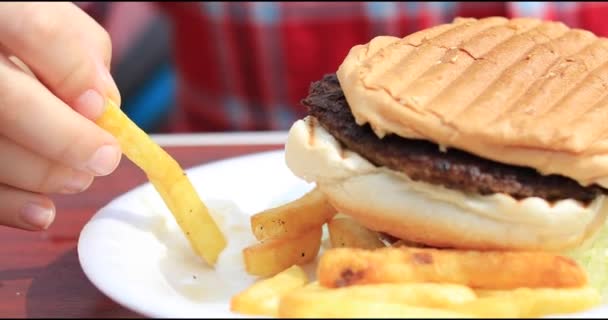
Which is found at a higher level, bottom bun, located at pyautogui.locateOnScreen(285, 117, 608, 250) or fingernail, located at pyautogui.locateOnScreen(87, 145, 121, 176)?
bottom bun, located at pyautogui.locateOnScreen(285, 117, 608, 250)

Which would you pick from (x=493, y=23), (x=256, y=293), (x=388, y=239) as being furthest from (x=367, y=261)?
(x=493, y=23)

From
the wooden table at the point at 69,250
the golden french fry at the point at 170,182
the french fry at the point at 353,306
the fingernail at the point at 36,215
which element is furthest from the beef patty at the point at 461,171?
the fingernail at the point at 36,215

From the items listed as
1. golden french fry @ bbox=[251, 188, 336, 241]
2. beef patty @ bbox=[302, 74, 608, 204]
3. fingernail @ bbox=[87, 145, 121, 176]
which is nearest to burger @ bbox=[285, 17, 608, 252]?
beef patty @ bbox=[302, 74, 608, 204]

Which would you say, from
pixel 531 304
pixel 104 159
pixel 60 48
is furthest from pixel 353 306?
pixel 60 48

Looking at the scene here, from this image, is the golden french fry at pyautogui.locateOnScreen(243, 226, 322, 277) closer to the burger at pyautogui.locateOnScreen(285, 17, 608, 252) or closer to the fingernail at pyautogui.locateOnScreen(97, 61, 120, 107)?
the burger at pyautogui.locateOnScreen(285, 17, 608, 252)

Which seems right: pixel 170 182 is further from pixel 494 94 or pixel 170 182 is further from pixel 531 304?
pixel 531 304

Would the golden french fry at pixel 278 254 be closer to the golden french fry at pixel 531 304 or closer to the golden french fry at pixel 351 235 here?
the golden french fry at pixel 351 235
